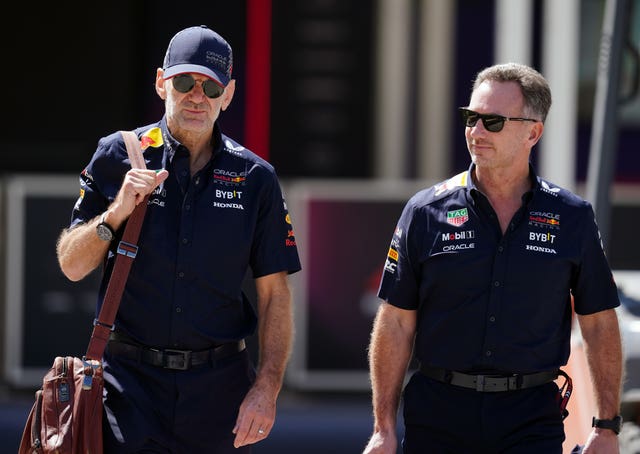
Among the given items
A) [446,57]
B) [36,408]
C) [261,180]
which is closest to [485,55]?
[446,57]

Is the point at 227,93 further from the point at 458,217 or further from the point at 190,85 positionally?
the point at 458,217

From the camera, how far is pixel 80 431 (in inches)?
154

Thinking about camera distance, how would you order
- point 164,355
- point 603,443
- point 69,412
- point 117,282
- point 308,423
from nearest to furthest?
point 69,412
point 117,282
point 164,355
point 603,443
point 308,423

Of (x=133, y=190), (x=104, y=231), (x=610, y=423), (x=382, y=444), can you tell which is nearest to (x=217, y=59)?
(x=133, y=190)

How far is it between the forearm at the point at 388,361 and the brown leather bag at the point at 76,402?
2.85 feet

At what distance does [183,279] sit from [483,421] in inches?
40.5

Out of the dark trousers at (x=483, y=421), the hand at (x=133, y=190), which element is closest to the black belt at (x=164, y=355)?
the hand at (x=133, y=190)

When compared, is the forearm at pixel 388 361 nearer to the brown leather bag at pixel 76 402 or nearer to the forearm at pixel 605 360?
the forearm at pixel 605 360

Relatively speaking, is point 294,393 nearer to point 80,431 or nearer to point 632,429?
point 632,429

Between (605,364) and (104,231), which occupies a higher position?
(104,231)

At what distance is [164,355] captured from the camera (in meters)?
4.12

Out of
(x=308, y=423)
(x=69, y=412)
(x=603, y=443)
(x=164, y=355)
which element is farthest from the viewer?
(x=308, y=423)

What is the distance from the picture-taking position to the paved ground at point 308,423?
8.16 m

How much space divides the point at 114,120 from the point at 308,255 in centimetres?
213
